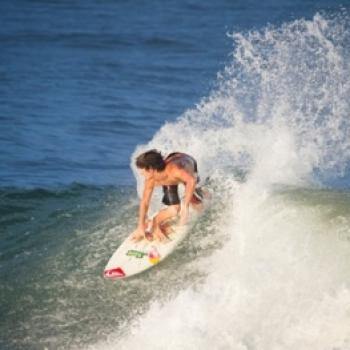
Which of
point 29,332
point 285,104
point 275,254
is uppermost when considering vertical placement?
point 285,104

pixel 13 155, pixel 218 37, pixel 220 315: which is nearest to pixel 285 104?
pixel 13 155

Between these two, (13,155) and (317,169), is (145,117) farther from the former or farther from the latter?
(317,169)

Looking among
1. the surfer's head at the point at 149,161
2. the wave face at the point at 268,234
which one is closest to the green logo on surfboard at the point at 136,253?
the wave face at the point at 268,234

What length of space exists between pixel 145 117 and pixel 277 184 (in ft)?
32.4

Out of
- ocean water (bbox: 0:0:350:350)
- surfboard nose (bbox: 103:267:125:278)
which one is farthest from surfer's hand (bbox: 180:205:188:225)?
surfboard nose (bbox: 103:267:125:278)

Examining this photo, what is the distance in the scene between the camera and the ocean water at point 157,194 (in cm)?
944

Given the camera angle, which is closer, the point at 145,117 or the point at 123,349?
the point at 123,349

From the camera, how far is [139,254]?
36.9 ft

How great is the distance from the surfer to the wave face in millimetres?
738

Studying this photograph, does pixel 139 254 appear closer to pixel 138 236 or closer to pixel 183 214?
pixel 138 236

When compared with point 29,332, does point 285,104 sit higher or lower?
higher

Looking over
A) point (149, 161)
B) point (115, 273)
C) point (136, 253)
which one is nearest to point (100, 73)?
point (136, 253)

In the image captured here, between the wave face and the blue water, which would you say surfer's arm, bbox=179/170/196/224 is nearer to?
the wave face

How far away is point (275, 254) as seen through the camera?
35.0 ft
